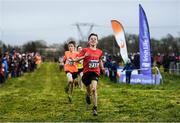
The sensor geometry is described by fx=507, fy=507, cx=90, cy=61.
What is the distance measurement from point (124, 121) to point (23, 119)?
269 centimetres

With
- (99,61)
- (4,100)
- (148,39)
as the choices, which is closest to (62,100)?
(4,100)

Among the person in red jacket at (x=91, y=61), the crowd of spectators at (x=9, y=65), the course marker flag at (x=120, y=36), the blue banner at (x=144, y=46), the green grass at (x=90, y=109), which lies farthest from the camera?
the course marker flag at (x=120, y=36)

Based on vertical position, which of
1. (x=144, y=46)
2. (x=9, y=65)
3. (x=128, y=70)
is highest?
(x=144, y=46)

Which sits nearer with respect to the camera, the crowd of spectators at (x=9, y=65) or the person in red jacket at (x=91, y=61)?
the person in red jacket at (x=91, y=61)

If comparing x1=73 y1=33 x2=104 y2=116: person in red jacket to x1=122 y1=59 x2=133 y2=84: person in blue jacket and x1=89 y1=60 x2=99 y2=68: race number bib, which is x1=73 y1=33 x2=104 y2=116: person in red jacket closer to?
x1=89 y1=60 x2=99 y2=68: race number bib

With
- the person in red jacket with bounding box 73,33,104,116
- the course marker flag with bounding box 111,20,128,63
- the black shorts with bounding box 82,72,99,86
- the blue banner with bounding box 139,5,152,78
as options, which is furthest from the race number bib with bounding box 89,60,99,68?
the course marker flag with bounding box 111,20,128,63

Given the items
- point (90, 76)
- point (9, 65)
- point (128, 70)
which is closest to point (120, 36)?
point (128, 70)

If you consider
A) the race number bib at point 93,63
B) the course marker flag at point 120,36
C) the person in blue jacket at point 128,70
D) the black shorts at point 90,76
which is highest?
the course marker flag at point 120,36

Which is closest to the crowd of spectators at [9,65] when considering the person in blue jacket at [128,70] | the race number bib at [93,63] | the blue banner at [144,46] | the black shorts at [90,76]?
the person in blue jacket at [128,70]

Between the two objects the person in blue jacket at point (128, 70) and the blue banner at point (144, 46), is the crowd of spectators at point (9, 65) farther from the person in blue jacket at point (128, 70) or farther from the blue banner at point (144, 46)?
the blue banner at point (144, 46)

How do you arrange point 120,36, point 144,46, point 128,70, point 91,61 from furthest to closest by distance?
point 120,36 → point 144,46 → point 128,70 → point 91,61

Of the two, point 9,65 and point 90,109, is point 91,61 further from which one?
point 9,65

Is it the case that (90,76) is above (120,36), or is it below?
below

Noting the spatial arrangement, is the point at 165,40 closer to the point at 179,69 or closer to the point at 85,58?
the point at 179,69
